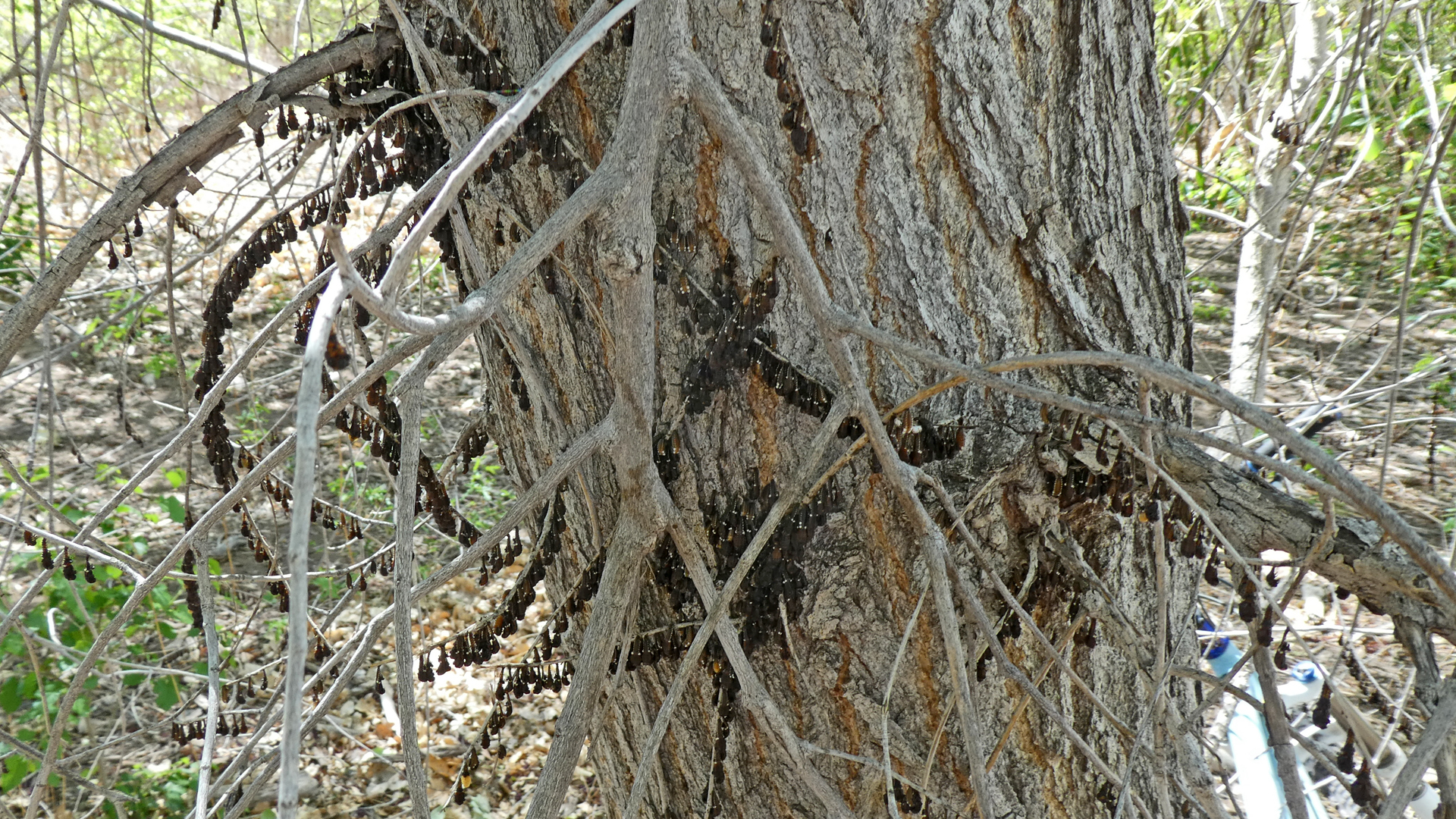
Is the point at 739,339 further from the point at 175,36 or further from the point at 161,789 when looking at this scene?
the point at 161,789

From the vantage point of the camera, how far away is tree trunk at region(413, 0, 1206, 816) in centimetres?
118

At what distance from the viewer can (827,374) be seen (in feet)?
4.10

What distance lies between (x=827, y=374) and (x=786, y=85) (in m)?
0.37

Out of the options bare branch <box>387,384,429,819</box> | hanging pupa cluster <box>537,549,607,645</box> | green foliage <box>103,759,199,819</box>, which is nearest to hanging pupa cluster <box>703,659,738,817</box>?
hanging pupa cluster <box>537,549,607,645</box>

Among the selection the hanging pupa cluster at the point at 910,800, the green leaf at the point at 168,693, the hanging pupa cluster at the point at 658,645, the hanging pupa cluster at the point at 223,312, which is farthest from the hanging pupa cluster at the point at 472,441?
the green leaf at the point at 168,693

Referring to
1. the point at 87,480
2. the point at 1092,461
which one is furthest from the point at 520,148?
the point at 87,480

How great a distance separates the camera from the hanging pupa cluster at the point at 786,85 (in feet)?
3.73

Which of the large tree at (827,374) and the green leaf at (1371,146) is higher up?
the green leaf at (1371,146)

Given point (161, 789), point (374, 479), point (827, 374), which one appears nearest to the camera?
point (827, 374)

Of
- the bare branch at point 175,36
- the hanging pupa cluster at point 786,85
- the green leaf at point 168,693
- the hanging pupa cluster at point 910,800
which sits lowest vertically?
the green leaf at point 168,693

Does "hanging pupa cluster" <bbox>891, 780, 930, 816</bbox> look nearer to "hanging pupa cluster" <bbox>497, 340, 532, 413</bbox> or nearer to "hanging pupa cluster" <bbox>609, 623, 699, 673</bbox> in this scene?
"hanging pupa cluster" <bbox>609, 623, 699, 673</bbox>

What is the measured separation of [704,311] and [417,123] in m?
0.51

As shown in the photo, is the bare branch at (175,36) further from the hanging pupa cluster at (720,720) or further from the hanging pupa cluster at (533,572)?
the hanging pupa cluster at (720,720)

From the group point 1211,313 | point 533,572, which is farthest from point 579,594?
point 1211,313
